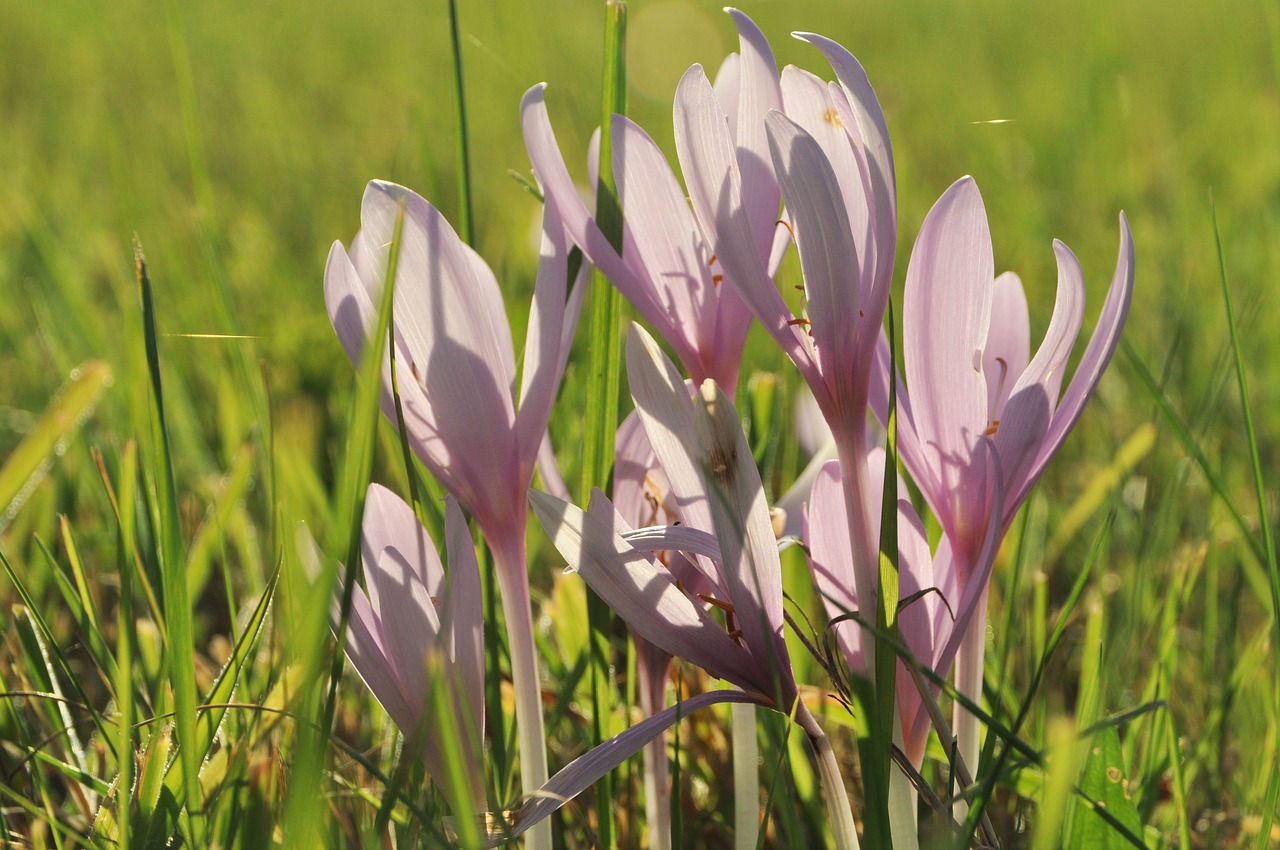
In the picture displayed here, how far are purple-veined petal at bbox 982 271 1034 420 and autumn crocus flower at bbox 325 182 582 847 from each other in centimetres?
23

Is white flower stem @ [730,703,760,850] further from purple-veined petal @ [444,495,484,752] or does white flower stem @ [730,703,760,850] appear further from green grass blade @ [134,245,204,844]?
green grass blade @ [134,245,204,844]

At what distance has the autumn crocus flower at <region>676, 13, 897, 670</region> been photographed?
42 centimetres

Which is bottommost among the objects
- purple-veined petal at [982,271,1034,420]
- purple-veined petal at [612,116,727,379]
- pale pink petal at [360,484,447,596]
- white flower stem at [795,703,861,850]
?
white flower stem at [795,703,861,850]

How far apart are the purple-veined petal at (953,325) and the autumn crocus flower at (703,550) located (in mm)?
101

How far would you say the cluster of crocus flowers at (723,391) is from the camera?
44cm

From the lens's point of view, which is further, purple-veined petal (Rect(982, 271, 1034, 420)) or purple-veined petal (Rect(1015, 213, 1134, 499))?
purple-veined petal (Rect(982, 271, 1034, 420))

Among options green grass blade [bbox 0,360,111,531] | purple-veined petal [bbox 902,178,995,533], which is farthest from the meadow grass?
purple-veined petal [bbox 902,178,995,533]

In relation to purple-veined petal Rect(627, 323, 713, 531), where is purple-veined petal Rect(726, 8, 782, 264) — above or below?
above

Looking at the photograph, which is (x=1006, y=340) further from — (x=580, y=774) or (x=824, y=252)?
(x=580, y=774)

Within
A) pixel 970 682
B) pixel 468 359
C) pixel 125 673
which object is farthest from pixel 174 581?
pixel 970 682

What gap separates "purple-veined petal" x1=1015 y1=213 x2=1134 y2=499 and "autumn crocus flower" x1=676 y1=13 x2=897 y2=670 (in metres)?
0.09

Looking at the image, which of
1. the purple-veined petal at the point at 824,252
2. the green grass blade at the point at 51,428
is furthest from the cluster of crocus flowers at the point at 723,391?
the green grass blade at the point at 51,428

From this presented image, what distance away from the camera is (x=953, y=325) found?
0.47 metres

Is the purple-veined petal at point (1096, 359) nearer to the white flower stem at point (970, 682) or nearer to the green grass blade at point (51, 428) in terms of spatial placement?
the white flower stem at point (970, 682)
